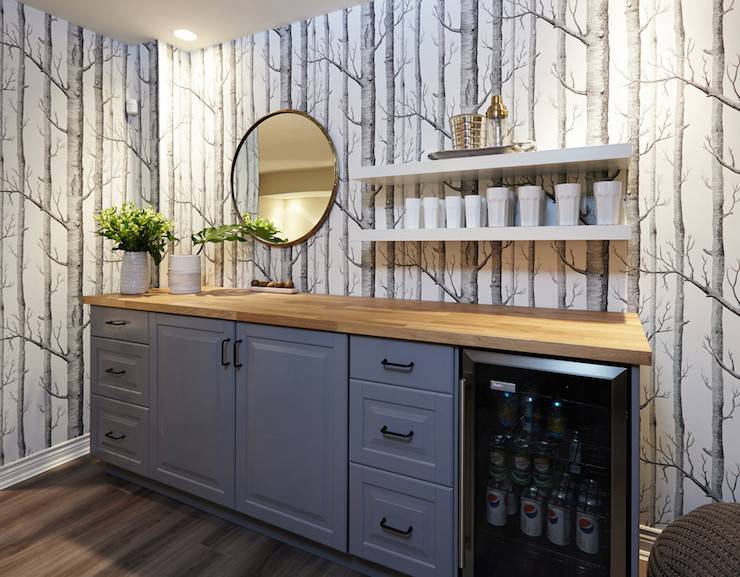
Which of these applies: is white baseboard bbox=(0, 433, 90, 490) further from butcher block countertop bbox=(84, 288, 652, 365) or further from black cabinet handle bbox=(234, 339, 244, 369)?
black cabinet handle bbox=(234, 339, 244, 369)

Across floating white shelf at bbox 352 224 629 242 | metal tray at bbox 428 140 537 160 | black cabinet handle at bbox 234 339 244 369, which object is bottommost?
black cabinet handle at bbox 234 339 244 369

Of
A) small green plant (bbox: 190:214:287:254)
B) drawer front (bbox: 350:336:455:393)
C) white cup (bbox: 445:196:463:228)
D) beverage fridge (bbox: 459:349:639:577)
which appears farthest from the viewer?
small green plant (bbox: 190:214:287:254)

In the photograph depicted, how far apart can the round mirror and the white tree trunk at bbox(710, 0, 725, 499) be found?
1.58 meters

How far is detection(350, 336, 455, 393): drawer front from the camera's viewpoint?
152 cm

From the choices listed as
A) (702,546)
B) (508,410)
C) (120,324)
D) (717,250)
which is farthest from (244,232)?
(702,546)

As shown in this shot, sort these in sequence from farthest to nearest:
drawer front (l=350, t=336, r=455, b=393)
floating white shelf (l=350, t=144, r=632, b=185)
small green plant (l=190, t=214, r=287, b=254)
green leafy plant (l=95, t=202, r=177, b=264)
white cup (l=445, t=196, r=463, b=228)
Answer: small green plant (l=190, t=214, r=287, b=254) < green leafy plant (l=95, t=202, r=177, b=264) < white cup (l=445, t=196, r=463, b=228) < floating white shelf (l=350, t=144, r=632, b=185) < drawer front (l=350, t=336, r=455, b=393)

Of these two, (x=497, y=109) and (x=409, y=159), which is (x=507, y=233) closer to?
(x=497, y=109)

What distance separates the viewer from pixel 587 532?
4.47ft

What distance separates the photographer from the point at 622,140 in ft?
6.15

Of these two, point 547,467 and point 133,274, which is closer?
point 547,467

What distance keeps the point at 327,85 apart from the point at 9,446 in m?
2.39

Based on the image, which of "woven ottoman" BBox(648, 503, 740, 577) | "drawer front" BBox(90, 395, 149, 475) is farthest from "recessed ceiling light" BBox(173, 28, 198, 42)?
"woven ottoman" BBox(648, 503, 740, 577)

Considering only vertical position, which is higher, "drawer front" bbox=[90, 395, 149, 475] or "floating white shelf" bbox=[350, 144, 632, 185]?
"floating white shelf" bbox=[350, 144, 632, 185]

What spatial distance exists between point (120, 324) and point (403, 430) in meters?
1.50
